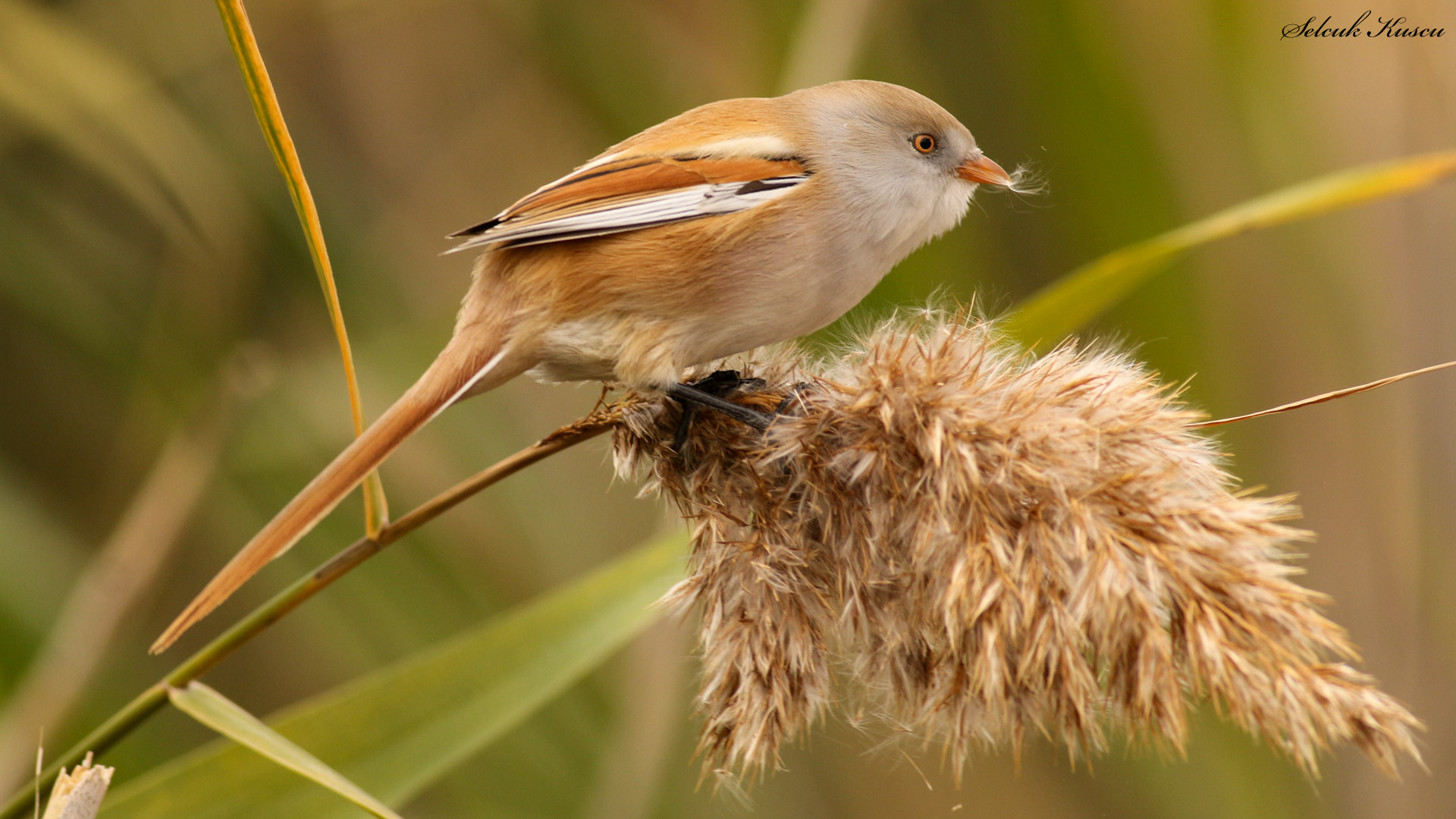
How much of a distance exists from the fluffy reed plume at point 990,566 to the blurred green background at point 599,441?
1.80ft

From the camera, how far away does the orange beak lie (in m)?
1.55

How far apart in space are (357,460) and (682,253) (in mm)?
520

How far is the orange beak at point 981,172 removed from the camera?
61.1 inches

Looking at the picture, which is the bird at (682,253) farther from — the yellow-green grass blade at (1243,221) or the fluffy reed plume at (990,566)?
the yellow-green grass blade at (1243,221)

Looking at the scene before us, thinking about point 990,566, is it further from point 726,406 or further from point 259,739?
point 259,739

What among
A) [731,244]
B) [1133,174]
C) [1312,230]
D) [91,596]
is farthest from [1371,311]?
[91,596]

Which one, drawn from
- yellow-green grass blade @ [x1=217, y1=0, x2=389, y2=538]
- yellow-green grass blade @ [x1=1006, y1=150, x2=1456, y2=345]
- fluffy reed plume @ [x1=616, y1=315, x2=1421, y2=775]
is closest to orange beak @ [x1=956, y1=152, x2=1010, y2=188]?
yellow-green grass blade @ [x1=1006, y1=150, x2=1456, y2=345]

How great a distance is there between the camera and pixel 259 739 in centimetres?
99

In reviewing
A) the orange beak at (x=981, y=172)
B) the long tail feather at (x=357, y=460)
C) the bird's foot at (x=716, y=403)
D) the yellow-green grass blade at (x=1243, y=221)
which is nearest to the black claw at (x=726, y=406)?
the bird's foot at (x=716, y=403)

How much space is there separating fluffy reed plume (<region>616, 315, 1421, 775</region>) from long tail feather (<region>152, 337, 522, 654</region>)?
22cm

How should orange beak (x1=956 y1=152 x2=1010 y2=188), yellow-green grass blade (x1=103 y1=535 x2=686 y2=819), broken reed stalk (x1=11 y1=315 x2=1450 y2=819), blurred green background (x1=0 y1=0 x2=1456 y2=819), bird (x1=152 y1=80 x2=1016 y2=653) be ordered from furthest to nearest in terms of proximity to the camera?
blurred green background (x1=0 y1=0 x2=1456 y2=819) < orange beak (x1=956 y1=152 x2=1010 y2=188) < bird (x1=152 y1=80 x2=1016 y2=653) < yellow-green grass blade (x1=103 y1=535 x2=686 y2=819) < broken reed stalk (x1=11 y1=315 x2=1450 y2=819)

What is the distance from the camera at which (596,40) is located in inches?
81.0

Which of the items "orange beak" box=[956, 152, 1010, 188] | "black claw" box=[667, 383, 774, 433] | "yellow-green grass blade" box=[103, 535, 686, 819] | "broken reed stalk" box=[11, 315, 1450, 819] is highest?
"orange beak" box=[956, 152, 1010, 188]

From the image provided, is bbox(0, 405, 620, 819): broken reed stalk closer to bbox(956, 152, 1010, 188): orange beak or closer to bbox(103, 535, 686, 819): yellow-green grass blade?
bbox(103, 535, 686, 819): yellow-green grass blade
